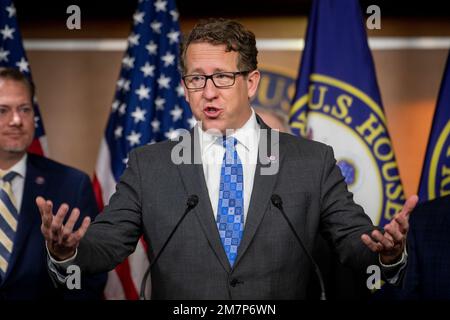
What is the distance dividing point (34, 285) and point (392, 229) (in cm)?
A: 183

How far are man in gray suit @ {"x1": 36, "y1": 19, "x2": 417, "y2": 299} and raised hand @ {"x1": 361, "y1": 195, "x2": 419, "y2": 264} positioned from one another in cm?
7

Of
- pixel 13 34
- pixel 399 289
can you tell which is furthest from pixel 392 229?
pixel 13 34

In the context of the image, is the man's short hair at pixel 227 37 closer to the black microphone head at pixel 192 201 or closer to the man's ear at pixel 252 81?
the man's ear at pixel 252 81

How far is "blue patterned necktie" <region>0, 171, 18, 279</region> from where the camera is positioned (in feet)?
9.97

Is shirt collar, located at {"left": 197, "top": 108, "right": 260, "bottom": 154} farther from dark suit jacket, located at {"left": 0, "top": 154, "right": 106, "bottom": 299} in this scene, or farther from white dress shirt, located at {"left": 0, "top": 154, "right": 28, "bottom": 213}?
white dress shirt, located at {"left": 0, "top": 154, "right": 28, "bottom": 213}

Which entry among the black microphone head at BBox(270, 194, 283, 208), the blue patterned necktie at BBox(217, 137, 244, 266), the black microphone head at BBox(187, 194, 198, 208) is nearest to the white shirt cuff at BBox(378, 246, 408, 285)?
the black microphone head at BBox(270, 194, 283, 208)

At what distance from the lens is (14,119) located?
10.4 feet

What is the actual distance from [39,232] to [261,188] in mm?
1421

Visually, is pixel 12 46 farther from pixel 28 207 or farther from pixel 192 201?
pixel 192 201

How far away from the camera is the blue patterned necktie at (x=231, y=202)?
2.05m

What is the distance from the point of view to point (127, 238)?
2078 millimetres

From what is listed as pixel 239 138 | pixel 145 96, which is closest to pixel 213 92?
pixel 239 138

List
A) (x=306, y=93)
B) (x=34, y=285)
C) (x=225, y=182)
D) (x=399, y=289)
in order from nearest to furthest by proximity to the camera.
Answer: (x=225, y=182) → (x=399, y=289) → (x=34, y=285) → (x=306, y=93)
